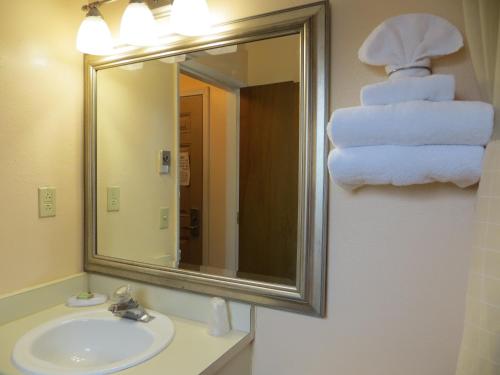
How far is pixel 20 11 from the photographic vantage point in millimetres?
1125

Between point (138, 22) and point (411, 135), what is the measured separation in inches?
37.4

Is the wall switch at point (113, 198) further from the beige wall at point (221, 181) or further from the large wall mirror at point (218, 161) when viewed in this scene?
the beige wall at point (221, 181)

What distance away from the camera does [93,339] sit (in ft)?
3.72

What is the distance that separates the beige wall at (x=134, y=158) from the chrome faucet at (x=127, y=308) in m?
0.17

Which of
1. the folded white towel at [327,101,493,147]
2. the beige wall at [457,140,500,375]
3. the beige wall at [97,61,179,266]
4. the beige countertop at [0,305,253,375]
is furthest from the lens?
the beige wall at [97,61,179,266]

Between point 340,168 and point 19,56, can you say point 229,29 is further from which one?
point 19,56

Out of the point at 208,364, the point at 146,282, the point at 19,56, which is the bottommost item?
the point at 208,364

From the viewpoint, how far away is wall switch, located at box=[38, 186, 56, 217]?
47.4 inches

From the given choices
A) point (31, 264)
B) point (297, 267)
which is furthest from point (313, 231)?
point (31, 264)

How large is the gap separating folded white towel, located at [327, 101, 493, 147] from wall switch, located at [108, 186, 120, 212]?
97 centimetres

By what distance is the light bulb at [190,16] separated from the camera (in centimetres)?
103

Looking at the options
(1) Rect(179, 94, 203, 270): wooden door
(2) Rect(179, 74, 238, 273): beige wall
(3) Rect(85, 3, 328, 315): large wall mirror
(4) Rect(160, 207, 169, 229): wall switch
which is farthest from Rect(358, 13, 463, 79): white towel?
(4) Rect(160, 207, 169, 229): wall switch

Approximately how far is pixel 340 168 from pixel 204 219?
58 cm

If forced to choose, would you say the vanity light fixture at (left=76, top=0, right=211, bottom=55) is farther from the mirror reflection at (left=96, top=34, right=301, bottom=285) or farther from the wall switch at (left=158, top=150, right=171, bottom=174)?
the wall switch at (left=158, top=150, right=171, bottom=174)
